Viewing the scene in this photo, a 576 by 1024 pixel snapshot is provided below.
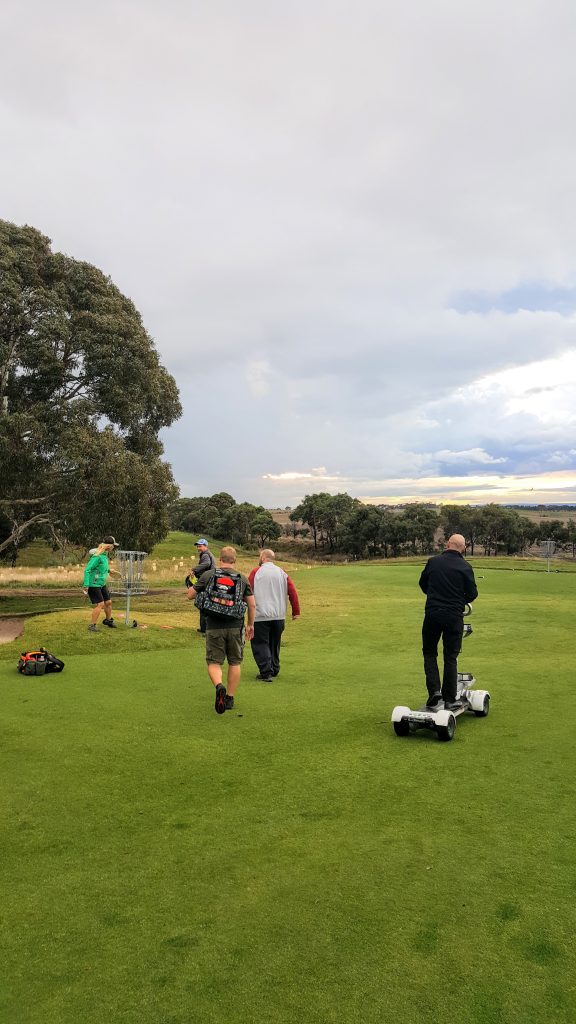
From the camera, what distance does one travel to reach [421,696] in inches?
372

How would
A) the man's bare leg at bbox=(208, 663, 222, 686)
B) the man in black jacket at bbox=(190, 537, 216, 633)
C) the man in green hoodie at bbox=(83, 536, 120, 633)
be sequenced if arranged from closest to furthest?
1. the man's bare leg at bbox=(208, 663, 222, 686)
2. the man in black jacket at bbox=(190, 537, 216, 633)
3. the man in green hoodie at bbox=(83, 536, 120, 633)

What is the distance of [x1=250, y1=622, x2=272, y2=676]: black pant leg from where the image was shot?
10898mm

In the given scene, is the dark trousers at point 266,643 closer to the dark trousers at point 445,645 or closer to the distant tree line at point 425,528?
the dark trousers at point 445,645

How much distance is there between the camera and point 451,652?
7945mm

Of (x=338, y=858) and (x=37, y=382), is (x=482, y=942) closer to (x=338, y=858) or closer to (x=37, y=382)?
(x=338, y=858)

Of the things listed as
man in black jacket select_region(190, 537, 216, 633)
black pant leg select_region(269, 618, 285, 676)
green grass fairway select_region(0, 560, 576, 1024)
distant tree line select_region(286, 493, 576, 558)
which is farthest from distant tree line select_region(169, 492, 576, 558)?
green grass fairway select_region(0, 560, 576, 1024)

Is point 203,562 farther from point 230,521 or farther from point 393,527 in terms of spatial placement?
point 230,521

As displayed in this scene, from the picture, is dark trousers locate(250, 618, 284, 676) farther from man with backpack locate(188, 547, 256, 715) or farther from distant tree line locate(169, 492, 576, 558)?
distant tree line locate(169, 492, 576, 558)

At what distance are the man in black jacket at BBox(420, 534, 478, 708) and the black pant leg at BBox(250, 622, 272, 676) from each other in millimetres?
3487

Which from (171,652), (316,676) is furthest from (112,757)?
(171,652)

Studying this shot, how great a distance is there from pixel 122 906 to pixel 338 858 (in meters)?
1.47

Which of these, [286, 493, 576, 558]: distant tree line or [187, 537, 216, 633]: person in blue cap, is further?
[286, 493, 576, 558]: distant tree line

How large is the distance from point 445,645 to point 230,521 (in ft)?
389

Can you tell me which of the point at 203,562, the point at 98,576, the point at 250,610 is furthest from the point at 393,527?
the point at 250,610
